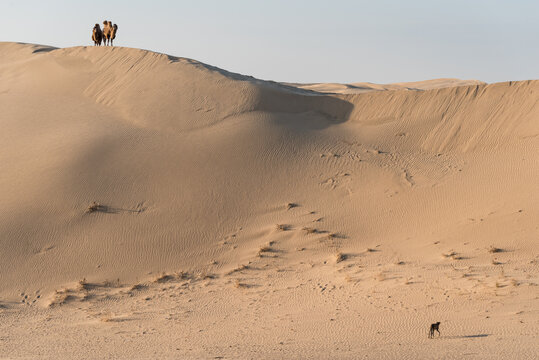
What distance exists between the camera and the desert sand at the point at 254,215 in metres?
10.0

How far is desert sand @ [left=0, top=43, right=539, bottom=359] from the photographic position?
32.8 ft

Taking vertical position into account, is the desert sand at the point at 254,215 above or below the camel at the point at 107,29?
below

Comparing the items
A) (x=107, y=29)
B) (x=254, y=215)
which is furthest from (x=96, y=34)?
(x=254, y=215)

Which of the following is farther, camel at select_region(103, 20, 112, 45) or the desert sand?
camel at select_region(103, 20, 112, 45)

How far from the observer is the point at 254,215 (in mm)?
15055

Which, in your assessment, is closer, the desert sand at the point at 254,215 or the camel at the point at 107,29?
the desert sand at the point at 254,215

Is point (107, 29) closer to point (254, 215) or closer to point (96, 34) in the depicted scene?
→ point (96, 34)

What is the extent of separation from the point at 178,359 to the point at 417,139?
35.4 ft

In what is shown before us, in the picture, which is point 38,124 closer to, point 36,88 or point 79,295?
point 36,88

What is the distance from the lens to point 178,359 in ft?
28.2

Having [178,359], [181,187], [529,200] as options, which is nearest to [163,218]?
[181,187]

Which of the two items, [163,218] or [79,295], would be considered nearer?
[79,295]

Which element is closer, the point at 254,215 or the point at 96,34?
the point at 254,215

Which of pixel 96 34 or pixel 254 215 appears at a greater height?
pixel 96 34
